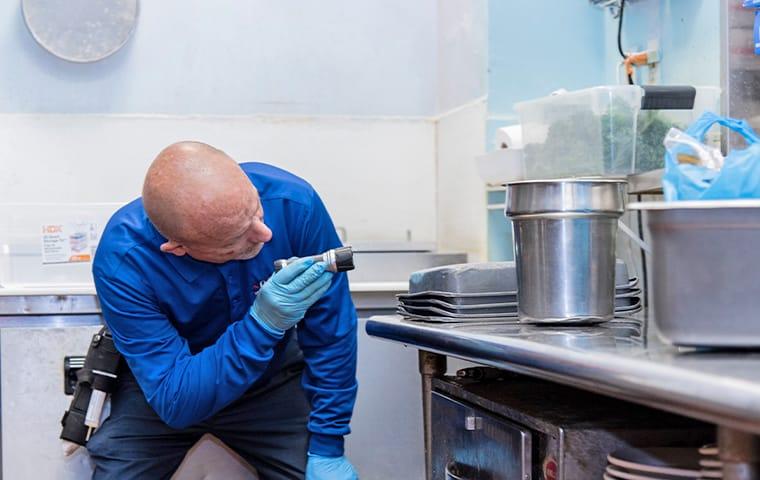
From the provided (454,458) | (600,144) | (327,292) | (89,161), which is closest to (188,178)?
(327,292)

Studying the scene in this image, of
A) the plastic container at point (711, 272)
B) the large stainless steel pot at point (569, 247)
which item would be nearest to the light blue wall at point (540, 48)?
the large stainless steel pot at point (569, 247)

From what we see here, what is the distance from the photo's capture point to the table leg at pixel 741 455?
94 centimetres

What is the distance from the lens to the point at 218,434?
231 centimetres

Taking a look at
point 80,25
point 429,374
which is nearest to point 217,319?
point 429,374

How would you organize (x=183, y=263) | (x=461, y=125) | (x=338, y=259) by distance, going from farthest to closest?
1. (x=461, y=125)
2. (x=183, y=263)
3. (x=338, y=259)

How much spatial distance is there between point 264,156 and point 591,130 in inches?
48.2

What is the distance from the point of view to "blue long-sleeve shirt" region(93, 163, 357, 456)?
203cm

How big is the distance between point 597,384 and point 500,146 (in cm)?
163

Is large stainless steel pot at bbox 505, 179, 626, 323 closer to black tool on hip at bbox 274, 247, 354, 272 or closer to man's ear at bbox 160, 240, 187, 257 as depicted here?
black tool on hip at bbox 274, 247, 354, 272

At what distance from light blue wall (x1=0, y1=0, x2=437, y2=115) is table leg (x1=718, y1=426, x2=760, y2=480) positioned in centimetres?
239

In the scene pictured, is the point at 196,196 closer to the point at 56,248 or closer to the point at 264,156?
the point at 56,248

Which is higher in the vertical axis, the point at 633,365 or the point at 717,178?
the point at 717,178

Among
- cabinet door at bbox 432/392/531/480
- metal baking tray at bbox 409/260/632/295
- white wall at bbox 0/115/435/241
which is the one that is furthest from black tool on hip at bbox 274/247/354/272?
white wall at bbox 0/115/435/241

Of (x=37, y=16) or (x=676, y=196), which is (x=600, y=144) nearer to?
(x=676, y=196)
